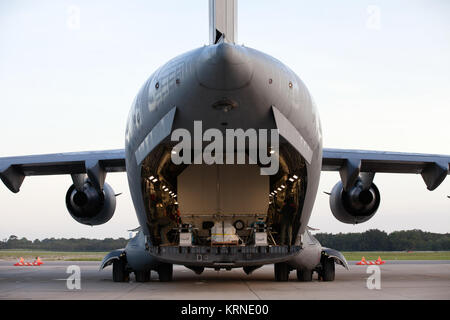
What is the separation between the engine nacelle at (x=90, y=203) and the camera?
45.1 feet

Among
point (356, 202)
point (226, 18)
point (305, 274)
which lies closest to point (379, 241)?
point (356, 202)

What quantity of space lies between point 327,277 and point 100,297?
5.81 m

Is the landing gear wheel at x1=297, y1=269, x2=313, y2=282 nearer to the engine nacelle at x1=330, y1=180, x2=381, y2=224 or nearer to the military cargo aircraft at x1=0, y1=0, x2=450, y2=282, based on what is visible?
the military cargo aircraft at x1=0, y1=0, x2=450, y2=282

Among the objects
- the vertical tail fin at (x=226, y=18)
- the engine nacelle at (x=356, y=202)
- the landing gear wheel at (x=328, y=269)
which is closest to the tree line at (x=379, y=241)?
the engine nacelle at (x=356, y=202)

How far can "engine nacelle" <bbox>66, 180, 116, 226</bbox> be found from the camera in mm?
13750

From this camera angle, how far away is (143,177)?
31.0ft

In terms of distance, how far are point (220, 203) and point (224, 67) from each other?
471cm

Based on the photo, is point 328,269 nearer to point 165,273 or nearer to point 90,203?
point 165,273

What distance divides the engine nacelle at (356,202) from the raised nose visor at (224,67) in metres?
7.80

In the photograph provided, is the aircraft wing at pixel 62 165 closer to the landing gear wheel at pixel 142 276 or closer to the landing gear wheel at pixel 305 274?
the landing gear wheel at pixel 142 276

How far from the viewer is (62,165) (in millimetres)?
13406

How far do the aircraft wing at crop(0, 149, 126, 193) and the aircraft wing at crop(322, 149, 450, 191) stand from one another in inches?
207
